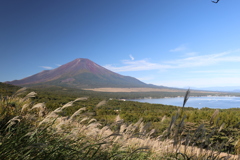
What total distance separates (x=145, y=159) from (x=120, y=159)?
1.69 ft

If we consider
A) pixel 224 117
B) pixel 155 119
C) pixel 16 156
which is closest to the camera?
pixel 16 156

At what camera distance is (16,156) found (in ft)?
5.50

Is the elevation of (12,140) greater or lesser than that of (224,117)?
greater

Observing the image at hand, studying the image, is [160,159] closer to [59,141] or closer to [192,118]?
[59,141]

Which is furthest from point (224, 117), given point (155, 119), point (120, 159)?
point (120, 159)

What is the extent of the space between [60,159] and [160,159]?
1.94 meters

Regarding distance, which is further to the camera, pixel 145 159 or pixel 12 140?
pixel 145 159

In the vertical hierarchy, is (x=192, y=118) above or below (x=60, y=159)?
below

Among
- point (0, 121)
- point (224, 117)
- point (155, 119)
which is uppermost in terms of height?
point (0, 121)

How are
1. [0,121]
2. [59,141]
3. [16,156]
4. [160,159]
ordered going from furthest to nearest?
[0,121], [160,159], [59,141], [16,156]

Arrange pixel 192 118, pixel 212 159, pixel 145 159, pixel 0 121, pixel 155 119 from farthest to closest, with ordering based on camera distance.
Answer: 1. pixel 155 119
2. pixel 192 118
3. pixel 0 121
4. pixel 145 159
5. pixel 212 159

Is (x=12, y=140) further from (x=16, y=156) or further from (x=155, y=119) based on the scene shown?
(x=155, y=119)

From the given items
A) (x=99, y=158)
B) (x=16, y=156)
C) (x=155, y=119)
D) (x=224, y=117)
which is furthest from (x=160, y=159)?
(x=155, y=119)

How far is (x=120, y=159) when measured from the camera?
2.31m
